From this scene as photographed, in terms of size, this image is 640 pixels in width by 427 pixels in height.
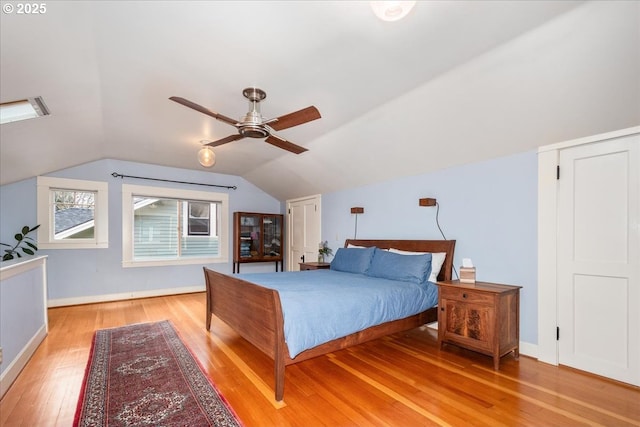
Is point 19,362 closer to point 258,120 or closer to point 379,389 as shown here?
point 258,120

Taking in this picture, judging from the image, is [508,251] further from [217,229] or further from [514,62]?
[217,229]

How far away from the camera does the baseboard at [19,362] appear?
86.2 inches

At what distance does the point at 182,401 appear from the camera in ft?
6.75

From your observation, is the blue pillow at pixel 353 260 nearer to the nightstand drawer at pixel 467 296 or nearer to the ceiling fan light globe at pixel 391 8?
the nightstand drawer at pixel 467 296

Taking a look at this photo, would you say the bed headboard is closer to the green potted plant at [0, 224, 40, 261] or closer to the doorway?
the doorway

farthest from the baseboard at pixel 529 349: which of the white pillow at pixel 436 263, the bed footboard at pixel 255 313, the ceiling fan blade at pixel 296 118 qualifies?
the ceiling fan blade at pixel 296 118

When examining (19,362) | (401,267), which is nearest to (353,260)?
(401,267)

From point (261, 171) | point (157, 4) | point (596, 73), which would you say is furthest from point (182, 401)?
point (261, 171)

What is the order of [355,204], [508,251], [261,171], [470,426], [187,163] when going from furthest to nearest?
[261,171] < [187,163] < [355,204] < [508,251] < [470,426]

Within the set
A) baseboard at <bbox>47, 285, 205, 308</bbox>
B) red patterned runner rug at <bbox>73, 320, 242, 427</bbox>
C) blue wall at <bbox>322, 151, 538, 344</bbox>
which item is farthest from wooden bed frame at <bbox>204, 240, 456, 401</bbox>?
baseboard at <bbox>47, 285, 205, 308</bbox>

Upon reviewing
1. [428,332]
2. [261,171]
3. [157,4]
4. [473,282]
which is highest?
[157,4]

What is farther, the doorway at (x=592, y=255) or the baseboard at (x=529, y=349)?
the baseboard at (x=529, y=349)

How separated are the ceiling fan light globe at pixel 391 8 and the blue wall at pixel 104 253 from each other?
17.5 feet

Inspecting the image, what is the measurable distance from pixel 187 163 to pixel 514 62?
16.7 ft
